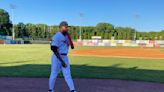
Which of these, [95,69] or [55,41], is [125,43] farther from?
[55,41]

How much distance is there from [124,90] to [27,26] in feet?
421

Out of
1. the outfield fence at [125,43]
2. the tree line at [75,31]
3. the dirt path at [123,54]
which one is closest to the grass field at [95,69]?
the dirt path at [123,54]

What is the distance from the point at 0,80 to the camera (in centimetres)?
1079

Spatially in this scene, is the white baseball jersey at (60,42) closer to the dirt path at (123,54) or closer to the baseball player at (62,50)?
the baseball player at (62,50)

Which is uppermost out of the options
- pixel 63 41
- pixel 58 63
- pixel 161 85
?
pixel 63 41

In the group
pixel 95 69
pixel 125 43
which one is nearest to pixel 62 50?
pixel 95 69

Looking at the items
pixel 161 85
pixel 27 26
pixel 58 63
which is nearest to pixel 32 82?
pixel 58 63

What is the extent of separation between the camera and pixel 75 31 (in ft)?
465

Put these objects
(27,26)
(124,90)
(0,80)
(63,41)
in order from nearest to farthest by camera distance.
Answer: (63,41) → (124,90) → (0,80) → (27,26)

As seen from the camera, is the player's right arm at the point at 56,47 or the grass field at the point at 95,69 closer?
the player's right arm at the point at 56,47

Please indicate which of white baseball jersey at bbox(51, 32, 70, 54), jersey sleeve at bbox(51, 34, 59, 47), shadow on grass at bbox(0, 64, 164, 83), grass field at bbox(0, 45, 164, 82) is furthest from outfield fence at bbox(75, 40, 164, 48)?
jersey sleeve at bbox(51, 34, 59, 47)

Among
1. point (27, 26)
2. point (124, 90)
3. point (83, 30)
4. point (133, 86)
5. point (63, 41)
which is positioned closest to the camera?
point (63, 41)

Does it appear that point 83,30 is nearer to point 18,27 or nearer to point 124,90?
point 18,27

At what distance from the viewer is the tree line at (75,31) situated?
126 metres
